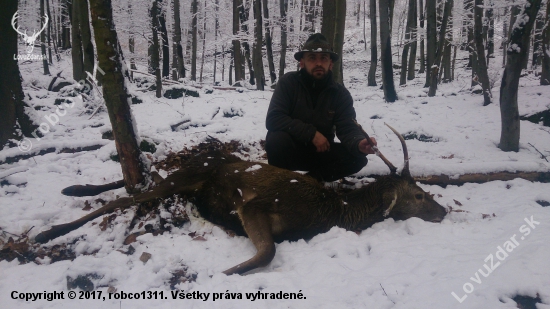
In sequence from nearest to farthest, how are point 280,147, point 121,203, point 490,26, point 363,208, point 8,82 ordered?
1. point 121,203
2. point 363,208
3. point 280,147
4. point 8,82
5. point 490,26

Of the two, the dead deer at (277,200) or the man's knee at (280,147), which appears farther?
the man's knee at (280,147)

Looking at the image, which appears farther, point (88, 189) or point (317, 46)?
point (317, 46)

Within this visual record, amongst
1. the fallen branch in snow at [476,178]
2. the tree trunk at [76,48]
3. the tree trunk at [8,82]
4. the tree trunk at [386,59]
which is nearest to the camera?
the fallen branch in snow at [476,178]

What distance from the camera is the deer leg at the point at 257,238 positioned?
2.77 m

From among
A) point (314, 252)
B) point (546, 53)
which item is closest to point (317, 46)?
point (314, 252)

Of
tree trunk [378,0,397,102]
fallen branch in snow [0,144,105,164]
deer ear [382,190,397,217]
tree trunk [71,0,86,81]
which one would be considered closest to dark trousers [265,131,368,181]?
deer ear [382,190,397,217]

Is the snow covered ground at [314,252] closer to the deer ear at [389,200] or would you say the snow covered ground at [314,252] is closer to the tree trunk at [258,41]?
the deer ear at [389,200]

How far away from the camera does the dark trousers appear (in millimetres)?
4117

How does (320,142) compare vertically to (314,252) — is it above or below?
above

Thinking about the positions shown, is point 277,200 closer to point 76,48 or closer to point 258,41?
point 76,48

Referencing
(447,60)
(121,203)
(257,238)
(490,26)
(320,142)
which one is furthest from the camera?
(490,26)

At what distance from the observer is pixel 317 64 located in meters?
4.19

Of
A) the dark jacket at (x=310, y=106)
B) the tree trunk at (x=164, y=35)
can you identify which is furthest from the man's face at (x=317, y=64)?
the tree trunk at (x=164, y=35)

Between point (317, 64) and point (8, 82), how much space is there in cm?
524
